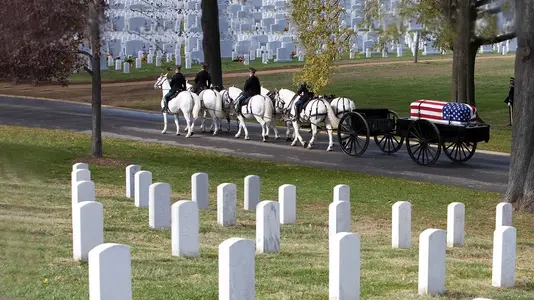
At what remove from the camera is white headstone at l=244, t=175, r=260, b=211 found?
1473 centimetres

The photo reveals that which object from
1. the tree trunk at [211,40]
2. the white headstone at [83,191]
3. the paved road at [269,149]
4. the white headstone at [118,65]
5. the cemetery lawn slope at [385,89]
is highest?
the tree trunk at [211,40]

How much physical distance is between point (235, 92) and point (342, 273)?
23.1m

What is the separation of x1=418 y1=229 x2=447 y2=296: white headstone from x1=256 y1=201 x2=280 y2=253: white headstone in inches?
98.5

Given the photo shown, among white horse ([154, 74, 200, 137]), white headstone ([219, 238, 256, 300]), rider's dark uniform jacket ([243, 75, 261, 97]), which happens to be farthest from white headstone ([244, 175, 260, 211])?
rider's dark uniform jacket ([243, 75, 261, 97])

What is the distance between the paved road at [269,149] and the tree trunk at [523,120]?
204cm

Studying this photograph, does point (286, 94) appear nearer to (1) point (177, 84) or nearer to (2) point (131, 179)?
(1) point (177, 84)

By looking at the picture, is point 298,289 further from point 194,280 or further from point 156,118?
point 156,118

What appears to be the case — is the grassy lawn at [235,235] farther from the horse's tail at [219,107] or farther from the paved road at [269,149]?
the horse's tail at [219,107]

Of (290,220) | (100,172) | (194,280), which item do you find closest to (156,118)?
(100,172)

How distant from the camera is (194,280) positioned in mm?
8305

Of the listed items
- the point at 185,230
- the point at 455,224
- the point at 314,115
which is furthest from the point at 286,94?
the point at 185,230

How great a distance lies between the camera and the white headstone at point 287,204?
526 inches

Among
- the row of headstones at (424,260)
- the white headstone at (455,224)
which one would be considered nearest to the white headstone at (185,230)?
the row of headstones at (424,260)

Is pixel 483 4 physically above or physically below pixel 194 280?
above
